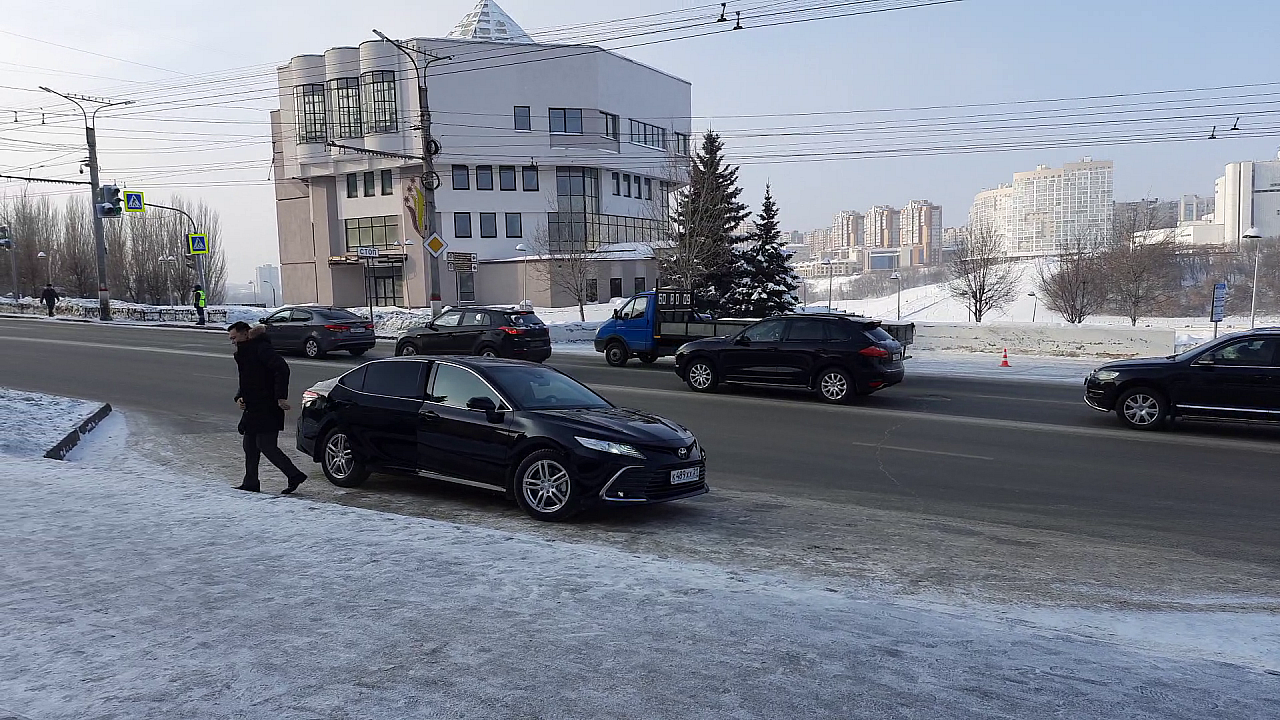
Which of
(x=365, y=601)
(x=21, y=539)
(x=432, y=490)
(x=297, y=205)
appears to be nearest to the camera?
(x=365, y=601)

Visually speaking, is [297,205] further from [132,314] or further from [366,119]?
[132,314]

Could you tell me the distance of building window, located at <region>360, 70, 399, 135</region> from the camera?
57.1 meters

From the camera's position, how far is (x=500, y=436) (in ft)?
26.5

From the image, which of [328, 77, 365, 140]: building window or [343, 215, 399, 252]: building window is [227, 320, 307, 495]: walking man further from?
[328, 77, 365, 140]: building window

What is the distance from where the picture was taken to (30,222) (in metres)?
69.8

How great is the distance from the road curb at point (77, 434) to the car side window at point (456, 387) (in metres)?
5.48

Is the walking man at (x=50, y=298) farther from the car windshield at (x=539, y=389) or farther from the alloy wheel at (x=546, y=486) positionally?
the alloy wheel at (x=546, y=486)

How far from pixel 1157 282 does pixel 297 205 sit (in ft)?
190

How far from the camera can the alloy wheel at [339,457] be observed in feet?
30.1

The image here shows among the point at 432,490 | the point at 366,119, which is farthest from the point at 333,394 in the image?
the point at 366,119

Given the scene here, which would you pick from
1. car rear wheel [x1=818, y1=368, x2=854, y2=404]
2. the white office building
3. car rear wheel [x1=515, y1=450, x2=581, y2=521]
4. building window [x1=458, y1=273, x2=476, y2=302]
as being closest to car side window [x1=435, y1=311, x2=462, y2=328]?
car rear wheel [x1=818, y1=368, x2=854, y2=404]

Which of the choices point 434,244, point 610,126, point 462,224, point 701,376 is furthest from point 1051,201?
point 701,376

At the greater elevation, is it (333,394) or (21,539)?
(333,394)

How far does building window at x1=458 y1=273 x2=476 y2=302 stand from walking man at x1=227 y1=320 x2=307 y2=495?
50664 mm
